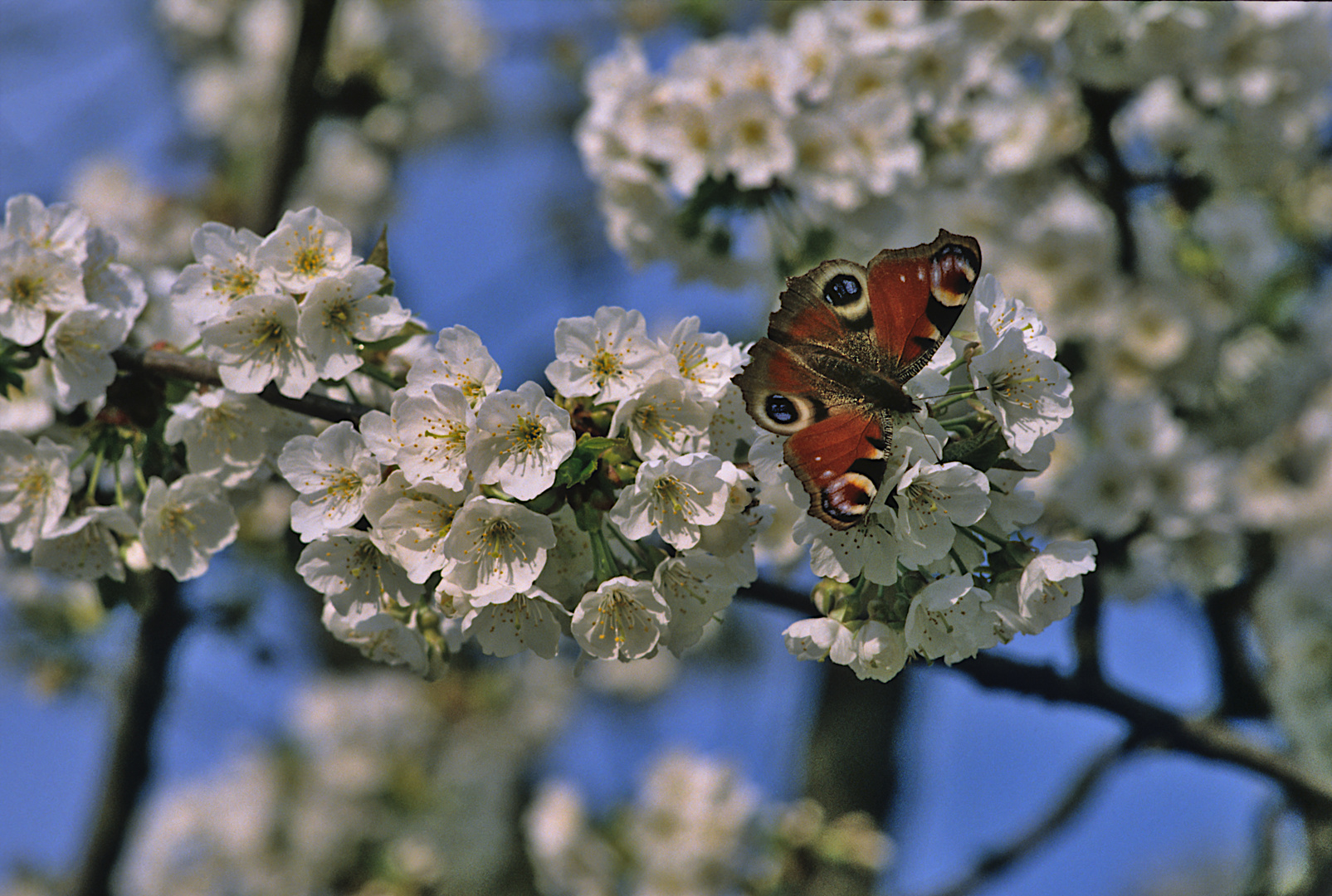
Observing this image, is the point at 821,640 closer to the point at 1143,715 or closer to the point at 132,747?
the point at 1143,715

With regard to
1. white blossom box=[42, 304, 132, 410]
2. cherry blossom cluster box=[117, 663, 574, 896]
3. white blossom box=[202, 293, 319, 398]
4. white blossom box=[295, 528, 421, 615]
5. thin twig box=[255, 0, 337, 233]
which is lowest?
cherry blossom cluster box=[117, 663, 574, 896]

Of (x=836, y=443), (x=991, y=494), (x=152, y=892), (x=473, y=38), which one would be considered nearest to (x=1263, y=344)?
(x=991, y=494)

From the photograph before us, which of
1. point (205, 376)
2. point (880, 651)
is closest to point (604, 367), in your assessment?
point (880, 651)

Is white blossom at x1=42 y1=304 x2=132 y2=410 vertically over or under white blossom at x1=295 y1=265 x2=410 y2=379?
under

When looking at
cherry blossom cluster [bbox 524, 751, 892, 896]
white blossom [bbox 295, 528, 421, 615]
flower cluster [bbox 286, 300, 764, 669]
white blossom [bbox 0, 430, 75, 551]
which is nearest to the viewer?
flower cluster [bbox 286, 300, 764, 669]

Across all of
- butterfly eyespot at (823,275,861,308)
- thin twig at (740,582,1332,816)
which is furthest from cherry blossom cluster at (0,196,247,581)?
butterfly eyespot at (823,275,861,308)

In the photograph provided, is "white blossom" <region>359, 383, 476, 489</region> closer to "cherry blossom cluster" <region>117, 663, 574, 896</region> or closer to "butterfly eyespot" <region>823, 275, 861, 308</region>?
"butterfly eyespot" <region>823, 275, 861, 308</region>

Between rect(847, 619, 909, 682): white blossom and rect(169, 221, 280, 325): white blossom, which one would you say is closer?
rect(847, 619, 909, 682): white blossom
